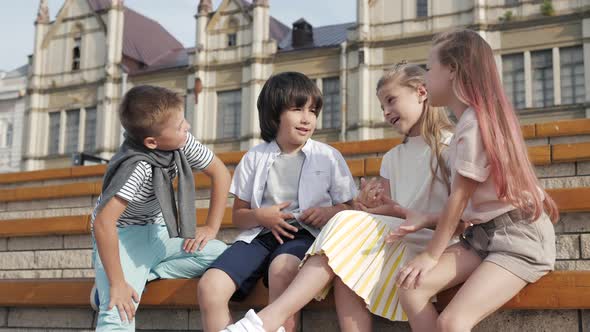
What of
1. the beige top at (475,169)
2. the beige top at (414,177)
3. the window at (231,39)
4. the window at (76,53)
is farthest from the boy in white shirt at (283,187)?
the window at (76,53)

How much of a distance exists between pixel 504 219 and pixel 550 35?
63.7 feet

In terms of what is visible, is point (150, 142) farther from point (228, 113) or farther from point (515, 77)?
point (228, 113)

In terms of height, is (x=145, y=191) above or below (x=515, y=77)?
below

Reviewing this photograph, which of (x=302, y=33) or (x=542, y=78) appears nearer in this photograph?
(x=542, y=78)

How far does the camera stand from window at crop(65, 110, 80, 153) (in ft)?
89.2

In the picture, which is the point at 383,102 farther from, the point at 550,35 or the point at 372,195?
the point at 550,35

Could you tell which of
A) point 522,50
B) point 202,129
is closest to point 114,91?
point 202,129

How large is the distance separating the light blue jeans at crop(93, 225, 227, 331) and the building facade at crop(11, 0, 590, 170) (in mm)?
18489

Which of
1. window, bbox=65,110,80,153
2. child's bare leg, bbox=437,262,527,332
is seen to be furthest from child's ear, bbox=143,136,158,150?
window, bbox=65,110,80,153

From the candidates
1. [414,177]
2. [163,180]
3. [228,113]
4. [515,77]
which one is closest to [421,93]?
[414,177]

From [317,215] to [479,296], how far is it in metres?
0.90

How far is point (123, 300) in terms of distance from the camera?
2664mm

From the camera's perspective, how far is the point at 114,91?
26.4 metres

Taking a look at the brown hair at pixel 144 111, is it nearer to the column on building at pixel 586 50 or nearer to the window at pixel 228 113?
the column on building at pixel 586 50
